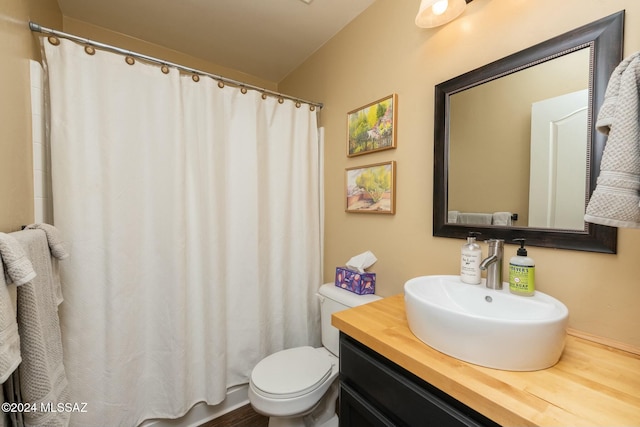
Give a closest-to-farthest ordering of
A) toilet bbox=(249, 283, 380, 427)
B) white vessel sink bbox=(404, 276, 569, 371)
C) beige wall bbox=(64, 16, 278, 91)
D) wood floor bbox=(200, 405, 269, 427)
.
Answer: white vessel sink bbox=(404, 276, 569, 371)
toilet bbox=(249, 283, 380, 427)
wood floor bbox=(200, 405, 269, 427)
beige wall bbox=(64, 16, 278, 91)

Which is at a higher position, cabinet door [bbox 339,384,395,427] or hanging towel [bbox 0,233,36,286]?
hanging towel [bbox 0,233,36,286]

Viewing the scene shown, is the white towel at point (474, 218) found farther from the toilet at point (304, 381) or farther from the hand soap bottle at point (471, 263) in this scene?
the toilet at point (304, 381)

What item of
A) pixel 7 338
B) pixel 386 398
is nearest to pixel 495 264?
pixel 386 398

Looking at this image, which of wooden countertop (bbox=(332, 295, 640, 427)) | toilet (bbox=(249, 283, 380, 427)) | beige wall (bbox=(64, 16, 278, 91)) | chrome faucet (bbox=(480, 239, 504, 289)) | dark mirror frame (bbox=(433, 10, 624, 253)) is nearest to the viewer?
wooden countertop (bbox=(332, 295, 640, 427))

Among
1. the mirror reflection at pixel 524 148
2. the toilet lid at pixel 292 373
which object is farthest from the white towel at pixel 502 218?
the toilet lid at pixel 292 373

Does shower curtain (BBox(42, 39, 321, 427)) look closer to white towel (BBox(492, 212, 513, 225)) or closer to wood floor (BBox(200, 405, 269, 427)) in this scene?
wood floor (BBox(200, 405, 269, 427))

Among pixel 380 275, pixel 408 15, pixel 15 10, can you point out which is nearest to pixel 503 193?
pixel 380 275

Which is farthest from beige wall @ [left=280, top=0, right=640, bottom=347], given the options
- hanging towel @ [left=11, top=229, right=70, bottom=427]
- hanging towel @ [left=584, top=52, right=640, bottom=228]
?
hanging towel @ [left=11, top=229, right=70, bottom=427]

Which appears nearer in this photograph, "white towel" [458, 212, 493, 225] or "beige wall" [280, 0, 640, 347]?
"beige wall" [280, 0, 640, 347]

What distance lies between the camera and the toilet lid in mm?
1189

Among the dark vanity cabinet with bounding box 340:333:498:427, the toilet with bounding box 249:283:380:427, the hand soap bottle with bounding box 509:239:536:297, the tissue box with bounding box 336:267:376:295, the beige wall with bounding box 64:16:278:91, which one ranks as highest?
the beige wall with bounding box 64:16:278:91

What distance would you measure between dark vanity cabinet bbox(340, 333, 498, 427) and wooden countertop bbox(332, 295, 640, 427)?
0.05 meters

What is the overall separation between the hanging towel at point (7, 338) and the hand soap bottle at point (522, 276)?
51.8 inches

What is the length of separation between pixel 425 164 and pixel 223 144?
1.14m
